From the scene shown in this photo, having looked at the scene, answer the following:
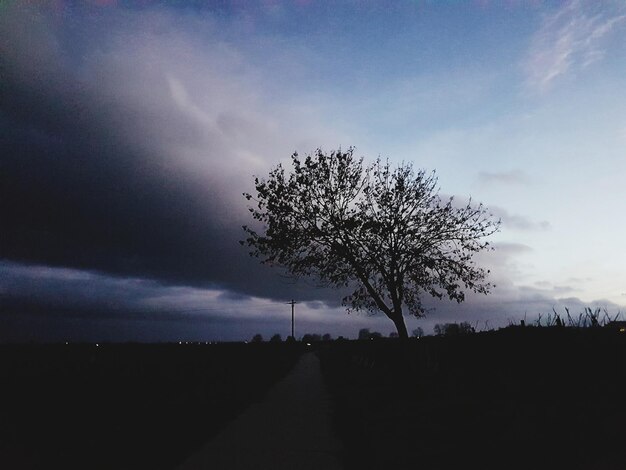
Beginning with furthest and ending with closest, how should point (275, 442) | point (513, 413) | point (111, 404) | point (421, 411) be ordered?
1. point (111, 404)
2. point (421, 411)
3. point (275, 442)
4. point (513, 413)

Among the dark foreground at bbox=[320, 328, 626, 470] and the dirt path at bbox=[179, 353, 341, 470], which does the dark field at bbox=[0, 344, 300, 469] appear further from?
the dark foreground at bbox=[320, 328, 626, 470]

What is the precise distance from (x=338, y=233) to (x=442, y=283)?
5.40 m

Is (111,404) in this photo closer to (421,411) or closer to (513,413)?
(421,411)

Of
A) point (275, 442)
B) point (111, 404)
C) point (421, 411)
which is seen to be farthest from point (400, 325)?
point (111, 404)

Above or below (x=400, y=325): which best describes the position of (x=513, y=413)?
below

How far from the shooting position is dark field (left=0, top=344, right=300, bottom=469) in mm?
10961

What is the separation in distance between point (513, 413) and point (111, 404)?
14.9 meters

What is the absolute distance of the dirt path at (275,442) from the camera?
30.6 ft

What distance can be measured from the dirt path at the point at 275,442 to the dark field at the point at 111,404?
674 mm

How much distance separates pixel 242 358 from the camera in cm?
4184

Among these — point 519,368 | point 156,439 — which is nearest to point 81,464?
point 156,439

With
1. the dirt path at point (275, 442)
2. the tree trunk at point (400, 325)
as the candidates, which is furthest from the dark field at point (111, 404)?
the tree trunk at point (400, 325)

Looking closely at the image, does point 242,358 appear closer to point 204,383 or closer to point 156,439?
point 204,383

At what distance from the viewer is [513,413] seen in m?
9.38
